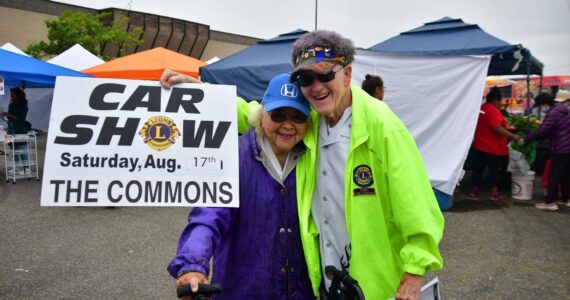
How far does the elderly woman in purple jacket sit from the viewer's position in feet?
6.19

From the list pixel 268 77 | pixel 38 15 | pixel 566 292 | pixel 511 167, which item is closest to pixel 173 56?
pixel 268 77

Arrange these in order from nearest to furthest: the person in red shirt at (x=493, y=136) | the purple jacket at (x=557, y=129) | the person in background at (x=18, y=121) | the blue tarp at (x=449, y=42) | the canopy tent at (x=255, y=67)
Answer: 1. the blue tarp at (x=449, y=42)
2. the purple jacket at (x=557, y=129)
3. the person in red shirt at (x=493, y=136)
4. the canopy tent at (x=255, y=67)
5. the person in background at (x=18, y=121)

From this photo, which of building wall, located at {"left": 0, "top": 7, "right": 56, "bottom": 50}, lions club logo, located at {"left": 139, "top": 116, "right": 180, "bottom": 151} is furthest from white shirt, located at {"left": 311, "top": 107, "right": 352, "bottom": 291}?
building wall, located at {"left": 0, "top": 7, "right": 56, "bottom": 50}

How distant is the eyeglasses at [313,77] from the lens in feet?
6.01

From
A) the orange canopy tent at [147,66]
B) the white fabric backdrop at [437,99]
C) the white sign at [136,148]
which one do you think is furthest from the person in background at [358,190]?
the orange canopy tent at [147,66]

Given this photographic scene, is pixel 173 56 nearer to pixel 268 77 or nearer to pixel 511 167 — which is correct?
pixel 268 77

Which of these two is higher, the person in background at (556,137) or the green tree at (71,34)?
the green tree at (71,34)

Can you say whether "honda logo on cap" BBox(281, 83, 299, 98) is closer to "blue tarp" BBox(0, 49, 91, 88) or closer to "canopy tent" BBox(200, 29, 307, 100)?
"canopy tent" BBox(200, 29, 307, 100)

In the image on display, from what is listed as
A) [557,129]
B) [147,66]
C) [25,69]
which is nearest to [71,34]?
[25,69]

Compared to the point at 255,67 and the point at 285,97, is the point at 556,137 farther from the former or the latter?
the point at 285,97

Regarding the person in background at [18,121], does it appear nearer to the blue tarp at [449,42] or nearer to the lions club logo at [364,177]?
the blue tarp at [449,42]

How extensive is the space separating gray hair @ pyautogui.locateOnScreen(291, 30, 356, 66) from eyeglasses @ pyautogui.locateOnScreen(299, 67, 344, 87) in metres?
0.11

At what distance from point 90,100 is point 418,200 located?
139cm

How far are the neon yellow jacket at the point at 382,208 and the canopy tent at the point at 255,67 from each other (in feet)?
22.5
